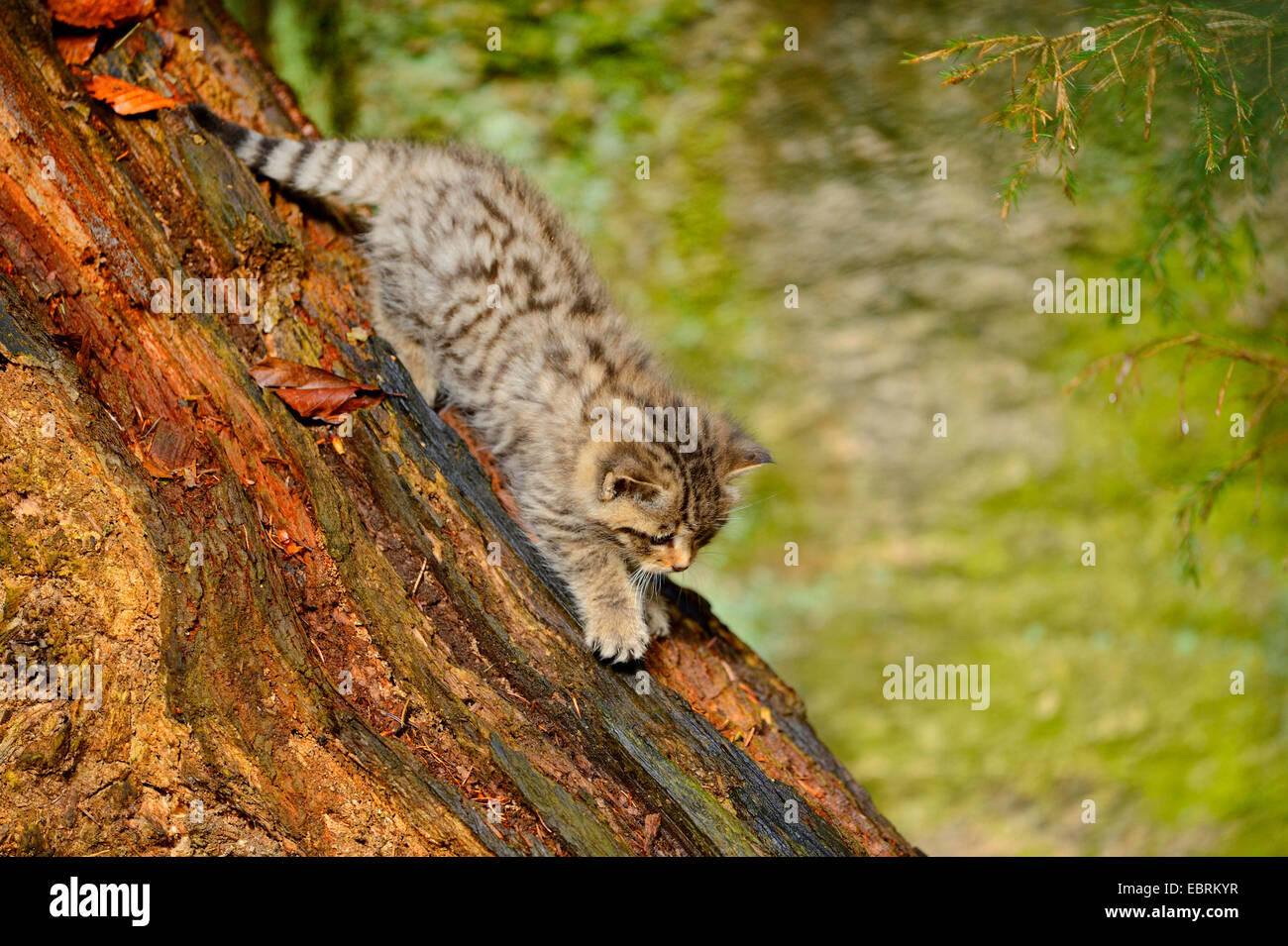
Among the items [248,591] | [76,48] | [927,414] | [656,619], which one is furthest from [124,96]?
[927,414]

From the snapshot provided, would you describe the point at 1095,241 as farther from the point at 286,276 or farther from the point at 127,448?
the point at 127,448

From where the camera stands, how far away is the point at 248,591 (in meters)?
2.29

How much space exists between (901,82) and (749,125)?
2.77ft

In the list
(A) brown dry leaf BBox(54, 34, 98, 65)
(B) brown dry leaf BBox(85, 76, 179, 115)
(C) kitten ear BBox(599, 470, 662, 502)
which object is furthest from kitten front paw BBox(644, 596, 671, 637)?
(A) brown dry leaf BBox(54, 34, 98, 65)

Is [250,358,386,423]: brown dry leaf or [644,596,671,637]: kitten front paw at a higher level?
[250,358,386,423]: brown dry leaf

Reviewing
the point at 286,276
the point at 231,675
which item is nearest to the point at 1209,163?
the point at 286,276

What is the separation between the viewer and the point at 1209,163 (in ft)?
8.32

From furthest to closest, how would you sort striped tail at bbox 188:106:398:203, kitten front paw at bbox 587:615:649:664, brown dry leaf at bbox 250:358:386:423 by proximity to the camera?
striped tail at bbox 188:106:398:203, kitten front paw at bbox 587:615:649:664, brown dry leaf at bbox 250:358:386:423

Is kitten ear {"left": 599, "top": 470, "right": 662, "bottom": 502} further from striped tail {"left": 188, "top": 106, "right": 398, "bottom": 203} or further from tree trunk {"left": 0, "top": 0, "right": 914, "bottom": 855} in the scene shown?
striped tail {"left": 188, "top": 106, "right": 398, "bottom": 203}

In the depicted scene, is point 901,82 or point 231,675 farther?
point 901,82

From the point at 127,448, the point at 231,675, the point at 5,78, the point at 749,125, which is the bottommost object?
the point at 231,675

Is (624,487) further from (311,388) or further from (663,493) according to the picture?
(311,388)

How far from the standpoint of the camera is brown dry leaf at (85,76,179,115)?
8.98 feet

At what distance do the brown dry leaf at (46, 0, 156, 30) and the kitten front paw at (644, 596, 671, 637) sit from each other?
8.08ft
